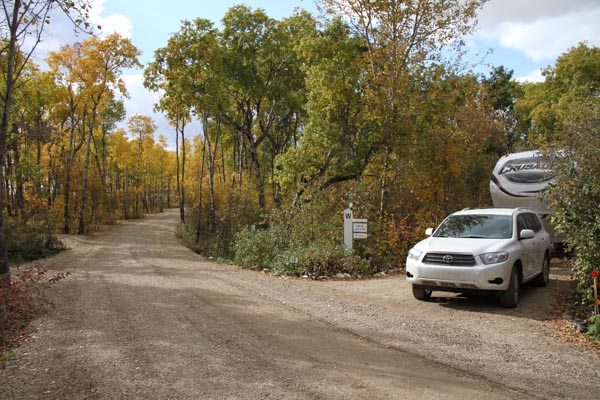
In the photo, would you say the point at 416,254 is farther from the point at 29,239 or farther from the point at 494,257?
the point at 29,239

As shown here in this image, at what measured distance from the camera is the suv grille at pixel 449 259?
824cm

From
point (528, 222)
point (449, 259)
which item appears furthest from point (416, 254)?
point (528, 222)

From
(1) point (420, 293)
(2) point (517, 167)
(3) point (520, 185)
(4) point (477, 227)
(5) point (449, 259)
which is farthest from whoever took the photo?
(2) point (517, 167)

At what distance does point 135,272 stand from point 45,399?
30.9 ft

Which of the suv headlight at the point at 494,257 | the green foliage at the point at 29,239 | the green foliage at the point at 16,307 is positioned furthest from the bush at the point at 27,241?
the suv headlight at the point at 494,257

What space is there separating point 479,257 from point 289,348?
13.3 ft

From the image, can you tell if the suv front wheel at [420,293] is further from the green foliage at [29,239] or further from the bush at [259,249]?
the green foliage at [29,239]

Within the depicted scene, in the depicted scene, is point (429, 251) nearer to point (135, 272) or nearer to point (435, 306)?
point (435, 306)

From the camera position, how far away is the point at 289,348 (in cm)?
622

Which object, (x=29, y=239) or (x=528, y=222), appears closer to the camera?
(x=528, y=222)

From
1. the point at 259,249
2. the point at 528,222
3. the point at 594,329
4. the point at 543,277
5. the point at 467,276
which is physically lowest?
the point at 594,329

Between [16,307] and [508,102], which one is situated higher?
[508,102]

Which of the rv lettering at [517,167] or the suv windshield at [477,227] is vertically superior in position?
the rv lettering at [517,167]

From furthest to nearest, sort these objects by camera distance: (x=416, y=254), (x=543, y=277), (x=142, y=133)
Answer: (x=142, y=133)
(x=543, y=277)
(x=416, y=254)
